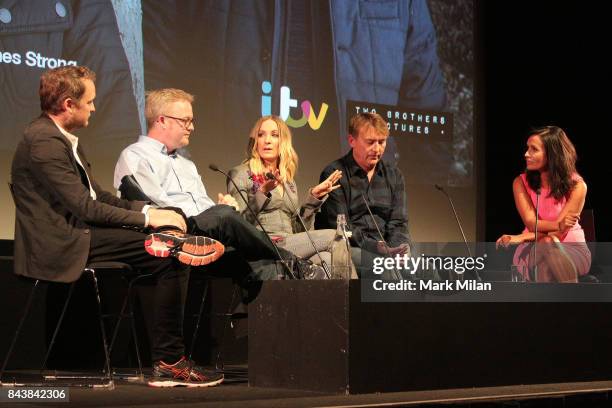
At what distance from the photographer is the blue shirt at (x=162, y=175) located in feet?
11.9

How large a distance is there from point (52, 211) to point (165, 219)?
37cm

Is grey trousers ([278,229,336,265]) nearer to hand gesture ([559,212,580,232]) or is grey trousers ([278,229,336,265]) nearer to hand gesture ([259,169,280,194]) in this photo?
hand gesture ([259,169,280,194])

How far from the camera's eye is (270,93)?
17.0 feet

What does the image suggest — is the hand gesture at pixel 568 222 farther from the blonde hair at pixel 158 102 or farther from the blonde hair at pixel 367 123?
the blonde hair at pixel 158 102

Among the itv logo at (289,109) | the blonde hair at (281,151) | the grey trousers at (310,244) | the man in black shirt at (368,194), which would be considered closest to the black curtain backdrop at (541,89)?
the itv logo at (289,109)

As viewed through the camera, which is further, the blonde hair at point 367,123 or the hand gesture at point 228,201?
the blonde hair at point 367,123

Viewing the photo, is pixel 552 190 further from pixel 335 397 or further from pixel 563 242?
pixel 335 397

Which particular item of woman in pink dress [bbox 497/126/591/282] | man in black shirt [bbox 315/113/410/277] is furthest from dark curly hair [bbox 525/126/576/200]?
man in black shirt [bbox 315/113/410/277]

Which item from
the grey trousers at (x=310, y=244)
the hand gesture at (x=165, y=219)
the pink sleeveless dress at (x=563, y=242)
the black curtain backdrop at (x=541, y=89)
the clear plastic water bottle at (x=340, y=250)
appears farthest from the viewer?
the black curtain backdrop at (x=541, y=89)

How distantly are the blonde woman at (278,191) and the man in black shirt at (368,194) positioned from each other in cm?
21

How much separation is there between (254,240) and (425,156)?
272 cm

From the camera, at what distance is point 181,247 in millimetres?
2988

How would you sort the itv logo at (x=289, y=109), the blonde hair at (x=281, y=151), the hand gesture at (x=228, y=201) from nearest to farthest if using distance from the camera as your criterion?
the hand gesture at (x=228, y=201) < the blonde hair at (x=281, y=151) < the itv logo at (x=289, y=109)

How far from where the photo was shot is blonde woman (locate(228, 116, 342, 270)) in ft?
12.7
